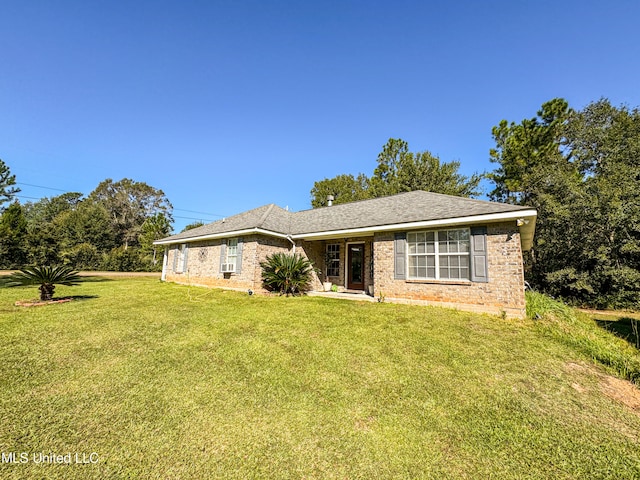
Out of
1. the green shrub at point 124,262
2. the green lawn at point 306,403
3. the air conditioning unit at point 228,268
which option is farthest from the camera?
the green shrub at point 124,262

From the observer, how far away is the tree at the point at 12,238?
2188 centimetres

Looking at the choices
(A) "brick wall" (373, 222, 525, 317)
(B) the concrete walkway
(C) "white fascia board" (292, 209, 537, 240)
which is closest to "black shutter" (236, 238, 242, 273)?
(B) the concrete walkway

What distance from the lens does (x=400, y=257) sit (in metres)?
8.69

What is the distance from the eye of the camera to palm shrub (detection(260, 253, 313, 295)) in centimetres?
1034

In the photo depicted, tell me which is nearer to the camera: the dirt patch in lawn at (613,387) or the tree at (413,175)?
the dirt patch in lawn at (613,387)

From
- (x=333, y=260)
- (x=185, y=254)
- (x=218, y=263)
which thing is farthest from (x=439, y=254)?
(x=185, y=254)

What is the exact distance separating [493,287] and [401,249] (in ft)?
9.06

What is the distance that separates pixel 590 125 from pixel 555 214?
9246mm

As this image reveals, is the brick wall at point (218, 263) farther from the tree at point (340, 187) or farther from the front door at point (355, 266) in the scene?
the tree at point (340, 187)

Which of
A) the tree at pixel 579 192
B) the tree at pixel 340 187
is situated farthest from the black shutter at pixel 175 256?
the tree at pixel 579 192

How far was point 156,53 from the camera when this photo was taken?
9.65m

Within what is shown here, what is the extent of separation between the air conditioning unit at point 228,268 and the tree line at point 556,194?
14439mm

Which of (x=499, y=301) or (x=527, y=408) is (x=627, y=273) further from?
(x=527, y=408)

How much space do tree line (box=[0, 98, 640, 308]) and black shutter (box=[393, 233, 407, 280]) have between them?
37.6 feet
